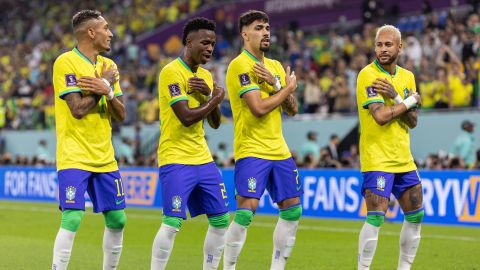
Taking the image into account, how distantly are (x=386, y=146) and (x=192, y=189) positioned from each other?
1940 millimetres

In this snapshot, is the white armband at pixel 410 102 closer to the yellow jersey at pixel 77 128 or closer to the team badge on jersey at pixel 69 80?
the yellow jersey at pixel 77 128

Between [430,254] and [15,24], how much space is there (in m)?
31.5

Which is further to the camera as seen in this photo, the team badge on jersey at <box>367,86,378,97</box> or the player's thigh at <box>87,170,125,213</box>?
the team badge on jersey at <box>367,86,378,97</box>

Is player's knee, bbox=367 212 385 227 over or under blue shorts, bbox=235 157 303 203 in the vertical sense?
under

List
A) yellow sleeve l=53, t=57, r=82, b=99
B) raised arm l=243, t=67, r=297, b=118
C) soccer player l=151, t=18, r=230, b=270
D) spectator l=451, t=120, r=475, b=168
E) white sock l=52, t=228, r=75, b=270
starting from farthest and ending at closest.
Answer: spectator l=451, t=120, r=475, b=168 → raised arm l=243, t=67, r=297, b=118 → soccer player l=151, t=18, r=230, b=270 → yellow sleeve l=53, t=57, r=82, b=99 → white sock l=52, t=228, r=75, b=270

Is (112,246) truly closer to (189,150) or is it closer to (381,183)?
(189,150)

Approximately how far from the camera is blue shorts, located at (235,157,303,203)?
8.59 m

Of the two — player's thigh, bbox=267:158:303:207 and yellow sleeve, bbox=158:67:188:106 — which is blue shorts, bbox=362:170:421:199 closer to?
player's thigh, bbox=267:158:303:207

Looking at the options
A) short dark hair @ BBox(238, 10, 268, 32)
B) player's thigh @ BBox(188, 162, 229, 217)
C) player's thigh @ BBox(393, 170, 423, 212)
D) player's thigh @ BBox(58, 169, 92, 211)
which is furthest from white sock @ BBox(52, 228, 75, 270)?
player's thigh @ BBox(393, 170, 423, 212)

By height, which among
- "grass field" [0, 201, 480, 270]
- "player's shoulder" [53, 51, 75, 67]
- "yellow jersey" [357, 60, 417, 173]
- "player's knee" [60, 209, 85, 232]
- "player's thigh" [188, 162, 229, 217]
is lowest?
"grass field" [0, 201, 480, 270]

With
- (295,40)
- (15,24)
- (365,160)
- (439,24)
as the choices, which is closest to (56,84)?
(365,160)

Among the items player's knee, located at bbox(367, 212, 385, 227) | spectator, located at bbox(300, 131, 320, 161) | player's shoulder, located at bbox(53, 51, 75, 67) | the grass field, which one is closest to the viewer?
player's shoulder, located at bbox(53, 51, 75, 67)

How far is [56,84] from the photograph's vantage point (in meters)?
7.86

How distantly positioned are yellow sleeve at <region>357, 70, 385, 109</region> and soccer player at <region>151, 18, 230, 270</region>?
1427 mm
